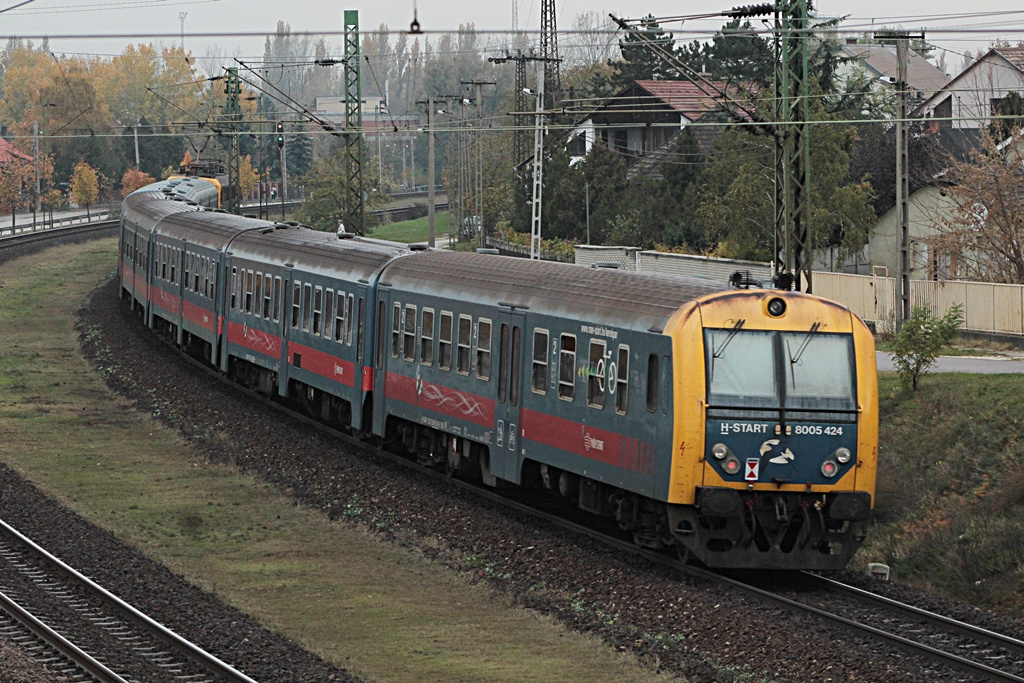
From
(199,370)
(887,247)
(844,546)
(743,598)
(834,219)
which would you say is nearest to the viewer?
(743,598)

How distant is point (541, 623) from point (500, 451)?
167 inches

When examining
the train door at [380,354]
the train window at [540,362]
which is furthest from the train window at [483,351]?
the train door at [380,354]

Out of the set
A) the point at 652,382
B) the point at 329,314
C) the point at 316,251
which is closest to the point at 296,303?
the point at 316,251

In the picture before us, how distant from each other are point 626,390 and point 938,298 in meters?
20.2

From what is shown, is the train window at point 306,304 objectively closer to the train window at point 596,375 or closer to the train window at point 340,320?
the train window at point 340,320

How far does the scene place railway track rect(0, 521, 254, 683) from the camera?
11.4 m

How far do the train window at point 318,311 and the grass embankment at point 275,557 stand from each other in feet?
9.13

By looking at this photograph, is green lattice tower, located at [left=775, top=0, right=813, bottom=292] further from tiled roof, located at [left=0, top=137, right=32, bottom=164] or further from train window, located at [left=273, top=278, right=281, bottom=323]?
tiled roof, located at [left=0, top=137, right=32, bottom=164]

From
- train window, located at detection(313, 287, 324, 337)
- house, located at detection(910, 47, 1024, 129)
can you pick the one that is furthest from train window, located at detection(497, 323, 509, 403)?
house, located at detection(910, 47, 1024, 129)

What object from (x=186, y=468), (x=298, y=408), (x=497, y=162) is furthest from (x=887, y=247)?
(x=497, y=162)

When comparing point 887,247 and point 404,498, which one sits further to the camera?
point 887,247

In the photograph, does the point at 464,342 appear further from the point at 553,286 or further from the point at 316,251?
the point at 316,251

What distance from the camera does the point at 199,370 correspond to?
30891 millimetres

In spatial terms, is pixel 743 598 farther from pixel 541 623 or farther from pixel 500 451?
pixel 500 451
